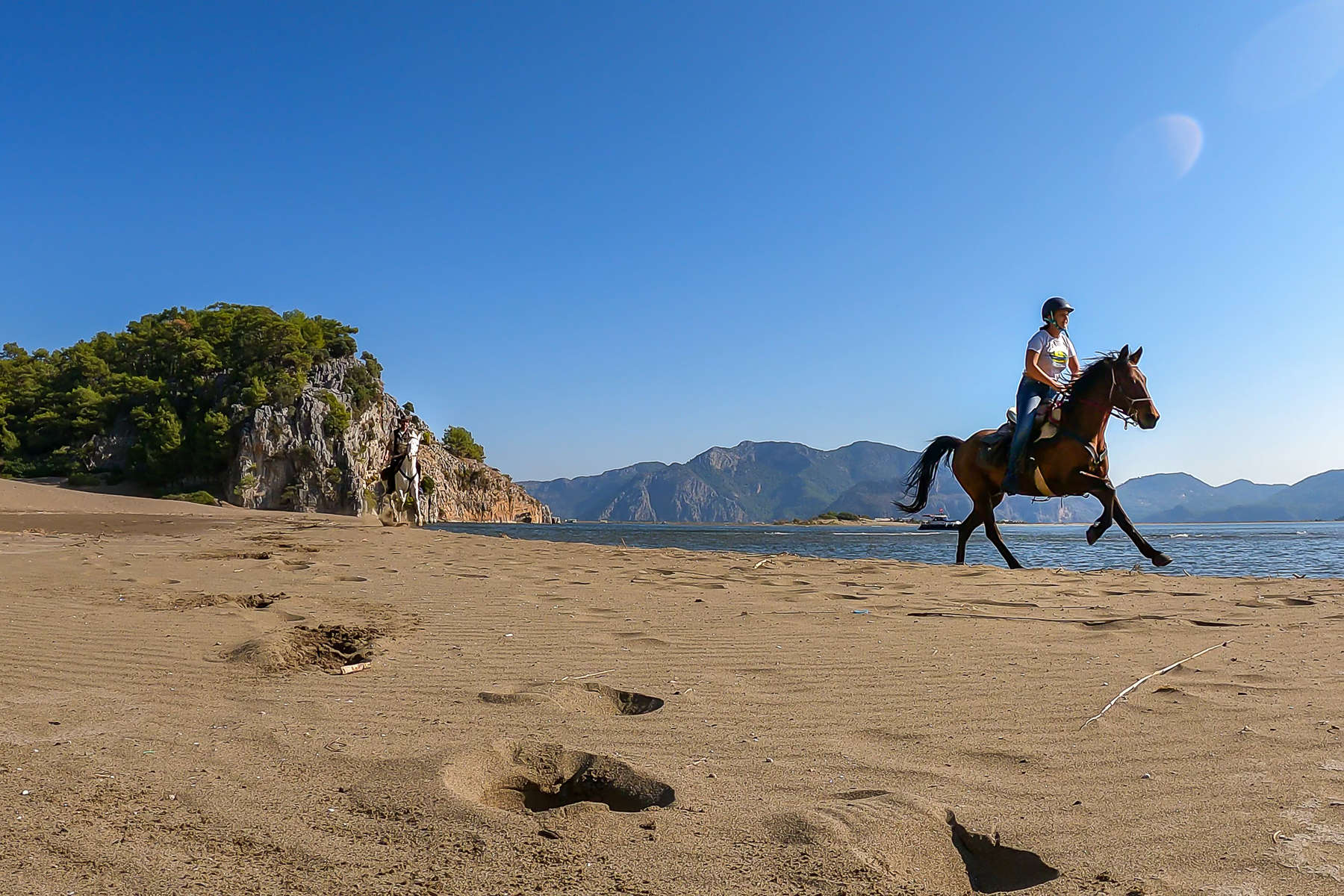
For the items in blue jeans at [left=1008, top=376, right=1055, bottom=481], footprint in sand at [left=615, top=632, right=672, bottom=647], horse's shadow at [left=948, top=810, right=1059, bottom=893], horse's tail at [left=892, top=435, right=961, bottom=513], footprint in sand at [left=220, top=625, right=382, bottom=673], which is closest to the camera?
horse's shadow at [left=948, top=810, right=1059, bottom=893]

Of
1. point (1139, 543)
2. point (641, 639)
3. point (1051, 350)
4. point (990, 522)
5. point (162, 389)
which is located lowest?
point (641, 639)

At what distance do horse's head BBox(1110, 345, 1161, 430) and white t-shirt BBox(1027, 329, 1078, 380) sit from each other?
735 mm

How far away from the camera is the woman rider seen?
9.80 meters

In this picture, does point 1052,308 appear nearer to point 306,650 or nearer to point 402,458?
point 306,650

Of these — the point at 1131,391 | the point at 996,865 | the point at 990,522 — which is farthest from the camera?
the point at 990,522

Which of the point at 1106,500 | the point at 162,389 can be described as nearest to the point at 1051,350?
the point at 1106,500

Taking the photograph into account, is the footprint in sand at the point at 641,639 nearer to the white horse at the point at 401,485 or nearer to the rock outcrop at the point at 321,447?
the white horse at the point at 401,485

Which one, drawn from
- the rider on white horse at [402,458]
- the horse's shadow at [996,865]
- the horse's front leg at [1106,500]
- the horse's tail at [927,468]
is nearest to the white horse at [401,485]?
the rider on white horse at [402,458]

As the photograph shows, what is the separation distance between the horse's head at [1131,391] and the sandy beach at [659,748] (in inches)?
172

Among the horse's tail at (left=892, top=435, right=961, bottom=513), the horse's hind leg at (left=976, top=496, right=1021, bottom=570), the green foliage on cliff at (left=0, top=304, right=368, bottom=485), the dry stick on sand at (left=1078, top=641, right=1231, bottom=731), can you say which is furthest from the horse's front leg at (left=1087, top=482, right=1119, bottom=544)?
the green foliage on cliff at (left=0, top=304, right=368, bottom=485)

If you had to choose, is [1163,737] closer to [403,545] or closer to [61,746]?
[61,746]

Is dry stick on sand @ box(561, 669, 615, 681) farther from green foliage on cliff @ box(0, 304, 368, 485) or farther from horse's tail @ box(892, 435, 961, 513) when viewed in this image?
green foliage on cliff @ box(0, 304, 368, 485)

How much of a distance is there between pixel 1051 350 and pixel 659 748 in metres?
9.36

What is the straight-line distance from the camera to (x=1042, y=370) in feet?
32.1
